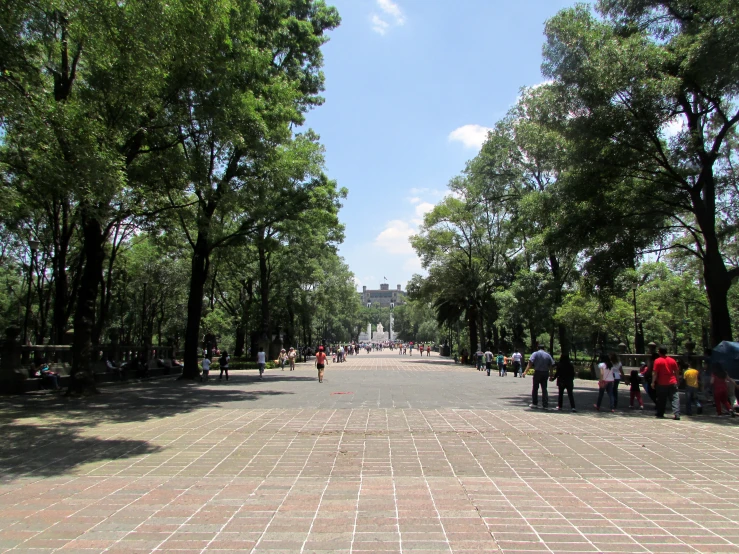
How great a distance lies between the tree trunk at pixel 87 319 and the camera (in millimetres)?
14336

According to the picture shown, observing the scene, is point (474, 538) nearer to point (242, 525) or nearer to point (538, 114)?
point (242, 525)

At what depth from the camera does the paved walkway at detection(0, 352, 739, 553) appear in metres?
4.32

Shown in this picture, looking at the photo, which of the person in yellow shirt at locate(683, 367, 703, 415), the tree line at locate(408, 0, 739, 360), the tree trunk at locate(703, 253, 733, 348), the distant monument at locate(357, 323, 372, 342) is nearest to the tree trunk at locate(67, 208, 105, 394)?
the tree line at locate(408, 0, 739, 360)

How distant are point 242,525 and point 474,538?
2.13 meters

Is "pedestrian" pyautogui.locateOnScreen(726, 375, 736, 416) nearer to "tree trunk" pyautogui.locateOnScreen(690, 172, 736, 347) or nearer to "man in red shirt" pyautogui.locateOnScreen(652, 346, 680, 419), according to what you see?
"man in red shirt" pyautogui.locateOnScreen(652, 346, 680, 419)

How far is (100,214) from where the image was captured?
44.5 feet

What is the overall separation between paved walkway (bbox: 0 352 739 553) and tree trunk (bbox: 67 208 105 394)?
326 cm

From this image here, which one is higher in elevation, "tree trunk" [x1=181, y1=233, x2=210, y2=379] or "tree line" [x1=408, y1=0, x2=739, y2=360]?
"tree line" [x1=408, y1=0, x2=739, y2=360]

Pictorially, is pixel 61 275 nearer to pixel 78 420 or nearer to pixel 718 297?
pixel 78 420

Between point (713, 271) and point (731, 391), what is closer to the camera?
point (731, 391)

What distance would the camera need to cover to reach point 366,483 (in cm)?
592

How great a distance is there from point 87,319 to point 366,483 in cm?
1218

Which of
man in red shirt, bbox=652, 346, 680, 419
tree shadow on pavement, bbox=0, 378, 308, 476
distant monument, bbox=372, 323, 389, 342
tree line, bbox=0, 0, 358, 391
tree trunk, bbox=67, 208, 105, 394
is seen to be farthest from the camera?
distant monument, bbox=372, 323, 389, 342

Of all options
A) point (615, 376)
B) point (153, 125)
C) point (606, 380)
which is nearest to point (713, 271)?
point (615, 376)
